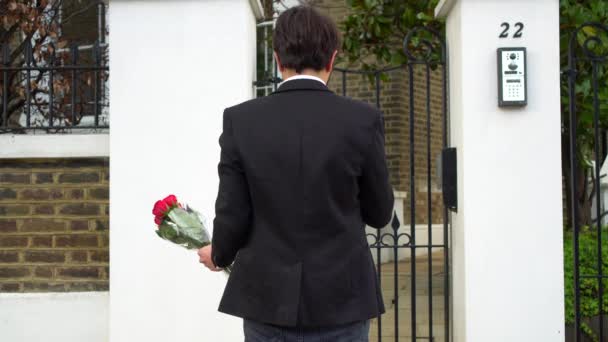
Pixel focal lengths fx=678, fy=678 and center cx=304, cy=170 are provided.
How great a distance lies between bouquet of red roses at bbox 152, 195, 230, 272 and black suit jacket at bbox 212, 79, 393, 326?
318 millimetres

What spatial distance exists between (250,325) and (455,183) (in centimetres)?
188

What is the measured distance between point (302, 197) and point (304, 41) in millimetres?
476

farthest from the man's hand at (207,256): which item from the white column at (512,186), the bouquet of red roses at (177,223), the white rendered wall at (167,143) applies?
the white column at (512,186)

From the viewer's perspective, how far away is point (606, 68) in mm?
5207

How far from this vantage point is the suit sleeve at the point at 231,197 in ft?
6.61

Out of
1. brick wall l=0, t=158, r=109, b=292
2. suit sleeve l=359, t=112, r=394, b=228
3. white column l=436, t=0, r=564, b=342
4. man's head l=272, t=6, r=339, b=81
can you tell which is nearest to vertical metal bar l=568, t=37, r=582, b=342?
white column l=436, t=0, r=564, b=342

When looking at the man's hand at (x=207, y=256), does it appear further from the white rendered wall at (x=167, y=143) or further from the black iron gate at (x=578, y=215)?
the black iron gate at (x=578, y=215)

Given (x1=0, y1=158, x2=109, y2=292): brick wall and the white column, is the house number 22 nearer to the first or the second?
the white column

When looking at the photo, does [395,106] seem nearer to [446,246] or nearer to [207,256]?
[446,246]

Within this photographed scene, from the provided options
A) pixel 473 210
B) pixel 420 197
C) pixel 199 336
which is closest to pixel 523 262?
pixel 473 210

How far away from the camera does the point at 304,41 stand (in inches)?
80.4

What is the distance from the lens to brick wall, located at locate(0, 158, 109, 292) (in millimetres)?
3969

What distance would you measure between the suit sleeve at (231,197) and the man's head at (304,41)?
26 cm

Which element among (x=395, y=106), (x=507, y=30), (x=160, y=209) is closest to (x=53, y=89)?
(x=160, y=209)
